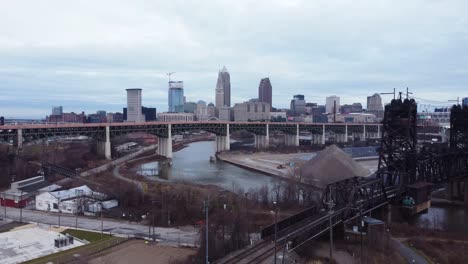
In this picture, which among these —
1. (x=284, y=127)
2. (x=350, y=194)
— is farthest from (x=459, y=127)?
(x=284, y=127)

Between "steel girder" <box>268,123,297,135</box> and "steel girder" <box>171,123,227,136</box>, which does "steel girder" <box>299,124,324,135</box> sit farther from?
"steel girder" <box>171,123,227,136</box>

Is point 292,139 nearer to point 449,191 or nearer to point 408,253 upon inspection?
point 449,191

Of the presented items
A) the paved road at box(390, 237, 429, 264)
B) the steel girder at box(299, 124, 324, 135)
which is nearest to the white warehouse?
the paved road at box(390, 237, 429, 264)

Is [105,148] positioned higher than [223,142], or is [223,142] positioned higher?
[105,148]

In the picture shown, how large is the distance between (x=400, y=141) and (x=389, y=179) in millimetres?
2485

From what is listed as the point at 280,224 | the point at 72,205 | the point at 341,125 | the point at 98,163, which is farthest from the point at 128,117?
the point at 280,224

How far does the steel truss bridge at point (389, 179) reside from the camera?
1510 centimetres

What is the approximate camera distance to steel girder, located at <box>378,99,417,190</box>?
974 inches

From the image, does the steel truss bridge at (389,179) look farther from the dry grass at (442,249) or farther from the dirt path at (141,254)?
the dirt path at (141,254)

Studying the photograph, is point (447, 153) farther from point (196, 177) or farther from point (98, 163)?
point (98, 163)

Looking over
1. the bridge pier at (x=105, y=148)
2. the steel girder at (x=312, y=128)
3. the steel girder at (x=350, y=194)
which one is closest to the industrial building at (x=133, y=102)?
the steel girder at (x=312, y=128)

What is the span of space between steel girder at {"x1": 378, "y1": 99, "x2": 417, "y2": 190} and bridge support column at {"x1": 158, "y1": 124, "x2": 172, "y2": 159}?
116ft

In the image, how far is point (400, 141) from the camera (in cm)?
2528

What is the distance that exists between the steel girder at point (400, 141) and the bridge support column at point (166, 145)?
3531 cm
